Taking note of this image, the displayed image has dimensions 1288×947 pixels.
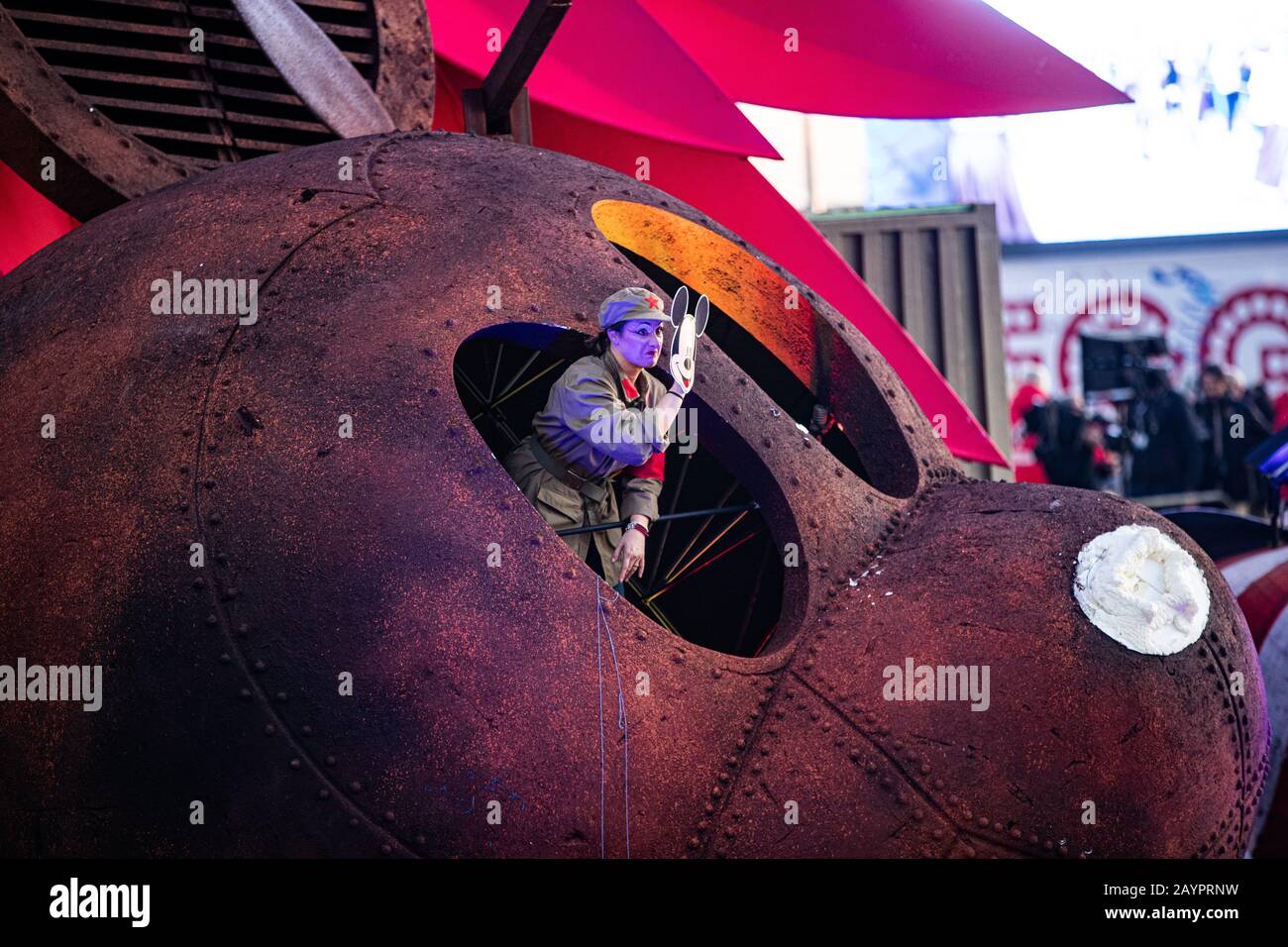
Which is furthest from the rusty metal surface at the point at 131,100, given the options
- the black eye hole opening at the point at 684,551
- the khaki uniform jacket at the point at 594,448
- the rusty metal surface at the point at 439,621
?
the khaki uniform jacket at the point at 594,448

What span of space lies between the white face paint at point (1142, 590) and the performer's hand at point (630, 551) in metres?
1.22

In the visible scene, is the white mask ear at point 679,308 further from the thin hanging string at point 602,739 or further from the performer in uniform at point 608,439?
the thin hanging string at point 602,739

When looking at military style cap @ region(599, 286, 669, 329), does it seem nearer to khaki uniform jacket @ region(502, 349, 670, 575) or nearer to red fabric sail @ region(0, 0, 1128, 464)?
khaki uniform jacket @ region(502, 349, 670, 575)

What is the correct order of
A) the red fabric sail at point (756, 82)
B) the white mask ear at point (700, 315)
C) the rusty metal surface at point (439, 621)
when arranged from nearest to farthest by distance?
the rusty metal surface at point (439, 621) → the white mask ear at point (700, 315) → the red fabric sail at point (756, 82)

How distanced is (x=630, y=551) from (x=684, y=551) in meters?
0.90

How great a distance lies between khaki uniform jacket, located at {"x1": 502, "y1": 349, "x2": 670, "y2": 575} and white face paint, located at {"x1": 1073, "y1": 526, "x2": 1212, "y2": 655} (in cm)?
126

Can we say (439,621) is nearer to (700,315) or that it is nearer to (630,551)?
(630,551)

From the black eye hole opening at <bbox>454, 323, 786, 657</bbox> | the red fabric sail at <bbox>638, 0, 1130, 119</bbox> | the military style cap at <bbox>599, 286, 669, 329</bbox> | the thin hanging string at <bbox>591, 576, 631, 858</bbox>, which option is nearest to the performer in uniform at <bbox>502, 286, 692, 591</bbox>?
the military style cap at <bbox>599, 286, 669, 329</bbox>

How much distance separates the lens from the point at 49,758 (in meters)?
3.43

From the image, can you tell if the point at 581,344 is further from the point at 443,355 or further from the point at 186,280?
the point at 186,280

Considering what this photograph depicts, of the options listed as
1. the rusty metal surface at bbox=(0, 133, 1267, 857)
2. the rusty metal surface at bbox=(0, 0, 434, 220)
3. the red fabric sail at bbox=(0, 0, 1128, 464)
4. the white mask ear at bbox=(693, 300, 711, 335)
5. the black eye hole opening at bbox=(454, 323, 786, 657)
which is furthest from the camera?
the red fabric sail at bbox=(0, 0, 1128, 464)

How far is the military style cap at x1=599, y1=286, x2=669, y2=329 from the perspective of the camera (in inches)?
152

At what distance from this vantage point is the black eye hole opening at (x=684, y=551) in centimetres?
470
